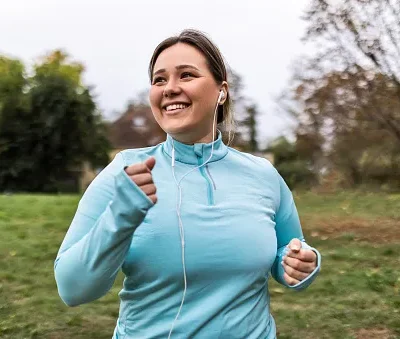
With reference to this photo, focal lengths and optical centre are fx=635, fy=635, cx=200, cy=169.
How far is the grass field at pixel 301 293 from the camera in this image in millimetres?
4977

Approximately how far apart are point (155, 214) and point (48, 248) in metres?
6.66

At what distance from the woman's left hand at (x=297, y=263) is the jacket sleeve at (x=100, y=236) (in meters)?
0.43

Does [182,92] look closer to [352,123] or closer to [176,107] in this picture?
[176,107]

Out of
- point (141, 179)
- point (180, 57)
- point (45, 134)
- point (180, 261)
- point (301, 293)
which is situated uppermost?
point (180, 57)

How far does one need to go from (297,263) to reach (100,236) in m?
0.52

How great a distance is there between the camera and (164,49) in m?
1.64

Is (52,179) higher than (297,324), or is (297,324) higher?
(297,324)

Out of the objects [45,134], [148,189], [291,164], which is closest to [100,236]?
[148,189]

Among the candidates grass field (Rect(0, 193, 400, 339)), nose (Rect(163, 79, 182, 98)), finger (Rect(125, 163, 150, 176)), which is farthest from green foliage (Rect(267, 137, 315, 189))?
finger (Rect(125, 163, 150, 176))

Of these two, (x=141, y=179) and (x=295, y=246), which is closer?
(x=141, y=179)

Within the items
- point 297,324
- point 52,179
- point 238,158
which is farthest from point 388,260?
point 52,179

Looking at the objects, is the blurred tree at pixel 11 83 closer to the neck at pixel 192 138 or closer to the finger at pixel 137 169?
the neck at pixel 192 138

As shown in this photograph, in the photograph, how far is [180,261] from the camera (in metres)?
1.42

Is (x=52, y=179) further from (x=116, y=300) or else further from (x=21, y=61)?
(x=116, y=300)
